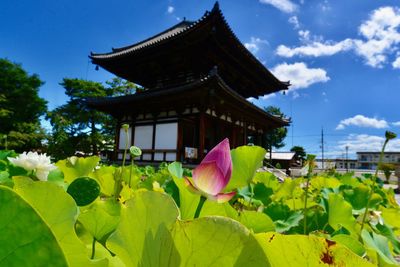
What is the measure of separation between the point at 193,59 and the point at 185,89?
136cm

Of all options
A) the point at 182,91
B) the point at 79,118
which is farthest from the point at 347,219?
the point at 79,118

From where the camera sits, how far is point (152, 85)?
323 inches

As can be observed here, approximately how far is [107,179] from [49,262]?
528 millimetres

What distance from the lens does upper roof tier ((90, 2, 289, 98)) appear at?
19.9ft

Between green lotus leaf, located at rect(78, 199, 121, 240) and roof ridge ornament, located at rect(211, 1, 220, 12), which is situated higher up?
roof ridge ornament, located at rect(211, 1, 220, 12)

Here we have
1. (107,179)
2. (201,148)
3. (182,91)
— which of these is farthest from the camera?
(201,148)

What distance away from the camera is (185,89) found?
5922 millimetres

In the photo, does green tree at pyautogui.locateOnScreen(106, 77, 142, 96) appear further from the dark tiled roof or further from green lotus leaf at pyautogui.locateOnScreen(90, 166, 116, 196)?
green lotus leaf at pyautogui.locateOnScreen(90, 166, 116, 196)

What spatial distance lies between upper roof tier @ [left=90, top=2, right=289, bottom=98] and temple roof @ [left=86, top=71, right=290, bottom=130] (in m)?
0.67

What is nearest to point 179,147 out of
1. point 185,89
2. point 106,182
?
point 185,89

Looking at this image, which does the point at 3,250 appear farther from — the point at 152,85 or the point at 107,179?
the point at 152,85

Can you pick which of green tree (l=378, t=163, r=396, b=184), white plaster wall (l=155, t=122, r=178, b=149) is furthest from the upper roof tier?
green tree (l=378, t=163, r=396, b=184)

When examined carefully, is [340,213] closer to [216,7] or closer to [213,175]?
[213,175]

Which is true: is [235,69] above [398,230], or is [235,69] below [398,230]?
above
